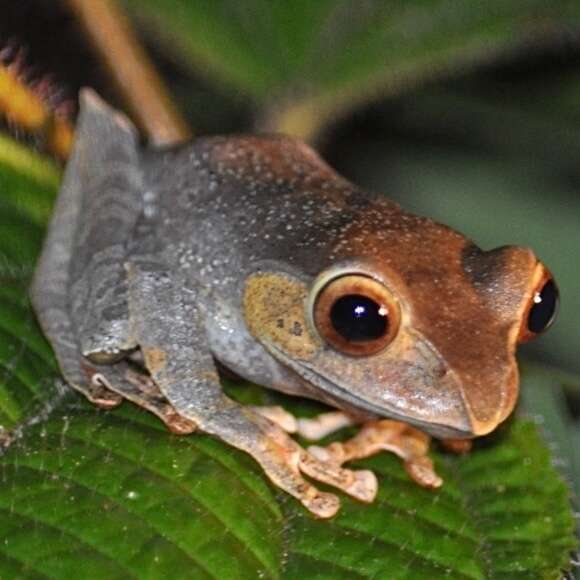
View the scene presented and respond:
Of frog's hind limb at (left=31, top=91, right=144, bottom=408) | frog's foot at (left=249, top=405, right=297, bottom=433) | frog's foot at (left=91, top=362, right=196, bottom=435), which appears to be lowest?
frog's foot at (left=249, top=405, right=297, bottom=433)

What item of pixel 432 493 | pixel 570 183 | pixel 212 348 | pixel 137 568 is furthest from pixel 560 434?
pixel 570 183

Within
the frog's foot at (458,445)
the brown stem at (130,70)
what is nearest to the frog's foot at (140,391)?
the frog's foot at (458,445)

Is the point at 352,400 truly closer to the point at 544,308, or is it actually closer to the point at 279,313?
the point at 279,313

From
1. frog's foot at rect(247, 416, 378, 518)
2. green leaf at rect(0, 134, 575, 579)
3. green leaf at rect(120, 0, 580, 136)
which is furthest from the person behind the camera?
green leaf at rect(120, 0, 580, 136)

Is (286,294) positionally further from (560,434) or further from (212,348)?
(560,434)

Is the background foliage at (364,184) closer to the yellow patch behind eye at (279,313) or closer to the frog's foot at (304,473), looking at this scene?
the frog's foot at (304,473)

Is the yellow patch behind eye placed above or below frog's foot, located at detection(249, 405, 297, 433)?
above

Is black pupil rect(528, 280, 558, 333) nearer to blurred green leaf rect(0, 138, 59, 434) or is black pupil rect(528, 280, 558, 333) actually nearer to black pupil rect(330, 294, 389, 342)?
black pupil rect(330, 294, 389, 342)

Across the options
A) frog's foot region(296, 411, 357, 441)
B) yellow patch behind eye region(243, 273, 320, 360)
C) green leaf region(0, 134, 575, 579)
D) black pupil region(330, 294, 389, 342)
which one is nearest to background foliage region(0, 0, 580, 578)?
green leaf region(0, 134, 575, 579)
